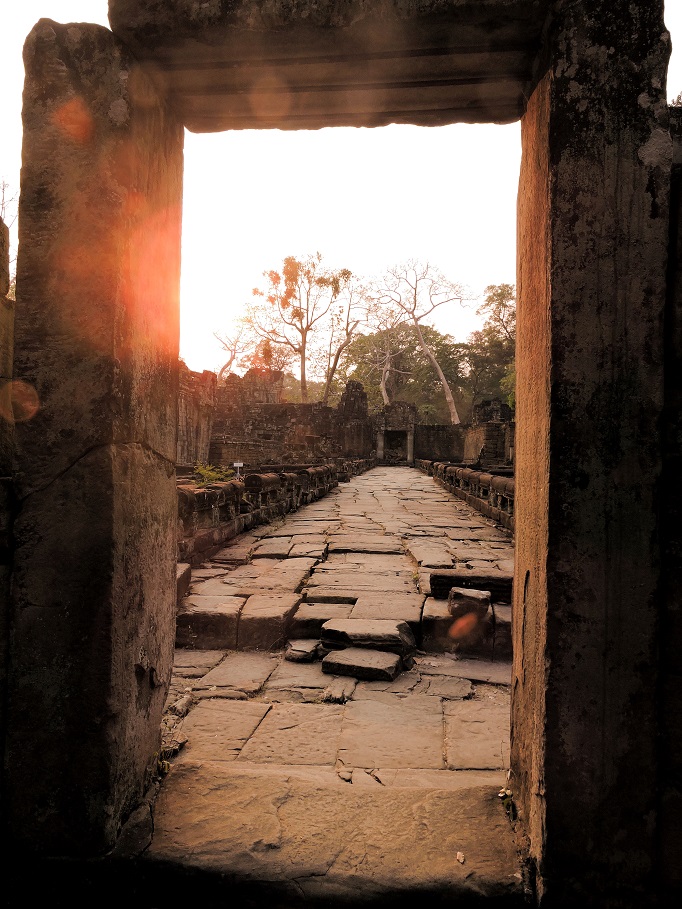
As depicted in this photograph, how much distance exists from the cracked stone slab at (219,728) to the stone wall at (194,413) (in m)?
13.9

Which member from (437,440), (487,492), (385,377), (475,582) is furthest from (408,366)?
(475,582)

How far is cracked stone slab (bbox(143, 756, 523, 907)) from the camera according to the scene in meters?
1.44

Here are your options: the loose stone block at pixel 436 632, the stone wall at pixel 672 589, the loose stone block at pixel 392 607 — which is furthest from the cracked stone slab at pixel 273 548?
the stone wall at pixel 672 589

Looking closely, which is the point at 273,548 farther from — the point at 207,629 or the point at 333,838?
the point at 333,838

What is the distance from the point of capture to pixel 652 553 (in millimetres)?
1378

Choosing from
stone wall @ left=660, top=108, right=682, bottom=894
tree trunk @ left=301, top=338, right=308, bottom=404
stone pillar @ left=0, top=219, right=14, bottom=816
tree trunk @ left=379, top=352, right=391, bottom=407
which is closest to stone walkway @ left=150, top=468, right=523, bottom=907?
stone wall @ left=660, top=108, right=682, bottom=894

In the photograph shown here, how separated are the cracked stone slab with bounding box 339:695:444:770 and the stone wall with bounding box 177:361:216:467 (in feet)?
46.4

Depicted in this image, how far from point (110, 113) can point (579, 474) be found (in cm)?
161

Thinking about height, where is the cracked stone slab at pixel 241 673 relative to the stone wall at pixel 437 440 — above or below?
below

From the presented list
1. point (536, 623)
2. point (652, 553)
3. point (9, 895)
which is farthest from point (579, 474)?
point (9, 895)

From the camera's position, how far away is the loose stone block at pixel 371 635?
3246mm

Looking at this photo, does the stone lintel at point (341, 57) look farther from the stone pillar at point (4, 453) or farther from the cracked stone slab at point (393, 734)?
the cracked stone slab at point (393, 734)

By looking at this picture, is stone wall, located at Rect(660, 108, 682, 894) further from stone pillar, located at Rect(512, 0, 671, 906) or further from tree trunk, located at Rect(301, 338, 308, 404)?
tree trunk, located at Rect(301, 338, 308, 404)

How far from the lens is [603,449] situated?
1.39m
